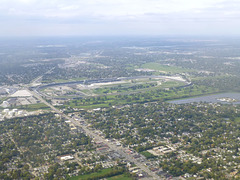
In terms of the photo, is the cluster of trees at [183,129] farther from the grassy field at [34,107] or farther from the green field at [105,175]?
the grassy field at [34,107]

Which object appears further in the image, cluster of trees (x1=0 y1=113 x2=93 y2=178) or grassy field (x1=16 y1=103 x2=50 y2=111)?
grassy field (x1=16 y1=103 x2=50 y2=111)

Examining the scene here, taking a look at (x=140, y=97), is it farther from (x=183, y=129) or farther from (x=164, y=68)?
(x=164, y=68)

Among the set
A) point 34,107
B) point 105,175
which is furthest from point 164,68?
point 105,175

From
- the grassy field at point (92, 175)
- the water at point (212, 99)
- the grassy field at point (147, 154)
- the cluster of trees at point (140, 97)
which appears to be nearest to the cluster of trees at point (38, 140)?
the grassy field at point (92, 175)

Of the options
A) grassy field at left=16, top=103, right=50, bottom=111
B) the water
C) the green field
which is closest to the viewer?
the green field

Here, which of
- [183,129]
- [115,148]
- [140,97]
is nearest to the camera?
[115,148]

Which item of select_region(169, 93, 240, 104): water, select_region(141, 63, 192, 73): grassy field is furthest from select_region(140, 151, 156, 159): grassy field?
select_region(141, 63, 192, 73): grassy field

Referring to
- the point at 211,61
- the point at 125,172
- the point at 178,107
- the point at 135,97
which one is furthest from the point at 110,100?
the point at 211,61

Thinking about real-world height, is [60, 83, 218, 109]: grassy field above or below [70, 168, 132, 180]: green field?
above

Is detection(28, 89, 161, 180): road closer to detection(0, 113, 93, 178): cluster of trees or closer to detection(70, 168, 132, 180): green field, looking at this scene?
detection(0, 113, 93, 178): cluster of trees

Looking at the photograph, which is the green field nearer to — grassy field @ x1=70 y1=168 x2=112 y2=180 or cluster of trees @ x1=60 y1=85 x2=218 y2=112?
grassy field @ x1=70 y1=168 x2=112 y2=180

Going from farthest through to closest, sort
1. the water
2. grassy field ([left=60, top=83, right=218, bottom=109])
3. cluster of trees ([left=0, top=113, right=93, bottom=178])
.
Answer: the water
grassy field ([left=60, top=83, right=218, bottom=109])
cluster of trees ([left=0, top=113, right=93, bottom=178])

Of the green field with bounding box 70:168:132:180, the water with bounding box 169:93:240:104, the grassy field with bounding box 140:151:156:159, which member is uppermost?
the water with bounding box 169:93:240:104
